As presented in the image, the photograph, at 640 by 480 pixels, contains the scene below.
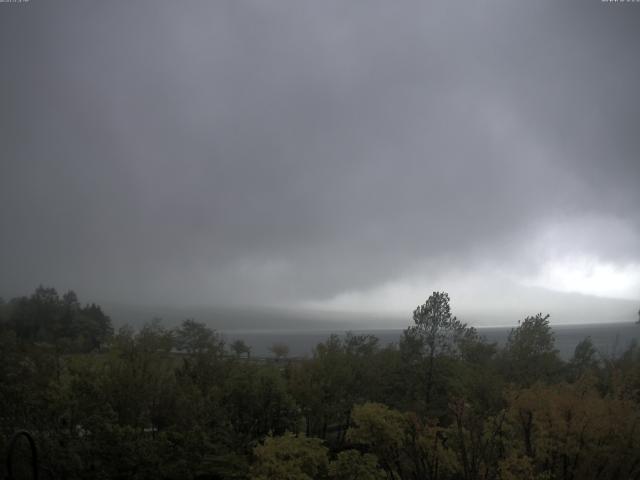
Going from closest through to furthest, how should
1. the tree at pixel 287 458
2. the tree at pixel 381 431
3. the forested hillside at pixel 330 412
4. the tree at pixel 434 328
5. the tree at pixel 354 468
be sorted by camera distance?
the tree at pixel 287 458 < the forested hillside at pixel 330 412 < the tree at pixel 354 468 < the tree at pixel 381 431 < the tree at pixel 434 328

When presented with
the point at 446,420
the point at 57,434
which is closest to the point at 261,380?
the point at 57,434

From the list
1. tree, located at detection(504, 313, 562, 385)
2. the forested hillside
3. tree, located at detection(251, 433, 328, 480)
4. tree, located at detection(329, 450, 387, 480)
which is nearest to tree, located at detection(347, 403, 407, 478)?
the forested hillside

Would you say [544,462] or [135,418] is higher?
[135,418]

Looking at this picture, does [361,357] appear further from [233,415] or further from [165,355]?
[165,355]

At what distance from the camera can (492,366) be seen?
41656 mm

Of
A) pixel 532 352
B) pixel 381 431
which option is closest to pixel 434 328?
pixel 532 352

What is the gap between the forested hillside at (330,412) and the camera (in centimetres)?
1972

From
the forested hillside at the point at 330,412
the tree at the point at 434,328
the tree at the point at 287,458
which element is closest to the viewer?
the tree at the point at 287,458

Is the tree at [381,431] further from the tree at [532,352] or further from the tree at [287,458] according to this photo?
the tree at [532,352]

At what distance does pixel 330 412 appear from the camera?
111ft

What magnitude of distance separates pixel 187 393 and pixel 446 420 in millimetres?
21072

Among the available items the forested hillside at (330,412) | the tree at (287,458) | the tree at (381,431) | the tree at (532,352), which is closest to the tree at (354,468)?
the forested hillside at (330,412)

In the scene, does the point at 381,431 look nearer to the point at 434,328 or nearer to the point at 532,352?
the point at 434,328

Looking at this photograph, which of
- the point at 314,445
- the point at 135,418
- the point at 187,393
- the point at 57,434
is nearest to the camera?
the point at 57,434
